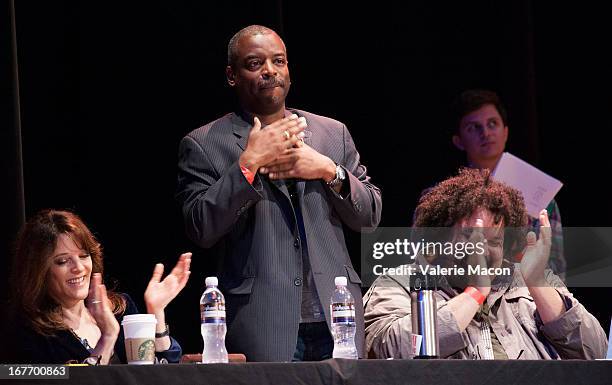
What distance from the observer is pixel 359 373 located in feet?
6.97

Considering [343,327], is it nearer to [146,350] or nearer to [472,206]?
[146,350]

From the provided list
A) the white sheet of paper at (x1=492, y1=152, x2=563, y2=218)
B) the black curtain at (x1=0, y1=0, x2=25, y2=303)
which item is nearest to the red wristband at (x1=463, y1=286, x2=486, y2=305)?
the white sheet of paper at (x1=492, y1=152, x2=563, y2=218)

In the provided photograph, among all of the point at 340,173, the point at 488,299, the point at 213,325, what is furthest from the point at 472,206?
the point at 213,325

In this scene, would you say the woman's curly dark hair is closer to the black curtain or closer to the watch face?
the watch face

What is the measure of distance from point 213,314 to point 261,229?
1.58 ft

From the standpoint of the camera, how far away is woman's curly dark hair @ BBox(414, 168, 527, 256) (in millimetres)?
3117

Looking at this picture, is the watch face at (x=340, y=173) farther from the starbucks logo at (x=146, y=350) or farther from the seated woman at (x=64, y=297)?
the starbucks logo at (x=146, y=350)

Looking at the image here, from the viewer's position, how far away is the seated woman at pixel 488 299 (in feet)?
9.56

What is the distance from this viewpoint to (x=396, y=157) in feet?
14.9

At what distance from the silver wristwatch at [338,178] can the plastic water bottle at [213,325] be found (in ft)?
1.75

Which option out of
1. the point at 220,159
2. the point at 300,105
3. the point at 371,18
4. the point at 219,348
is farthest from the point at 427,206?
the point at 371,18

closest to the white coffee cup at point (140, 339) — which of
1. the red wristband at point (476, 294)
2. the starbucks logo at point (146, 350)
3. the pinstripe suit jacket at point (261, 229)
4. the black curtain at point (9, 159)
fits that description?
the starbucks logo at point (146, 350)

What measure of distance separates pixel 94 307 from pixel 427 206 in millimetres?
1079

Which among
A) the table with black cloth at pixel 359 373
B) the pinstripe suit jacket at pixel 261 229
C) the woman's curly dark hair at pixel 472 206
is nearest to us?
the table with black cloth at pixel 359 373
